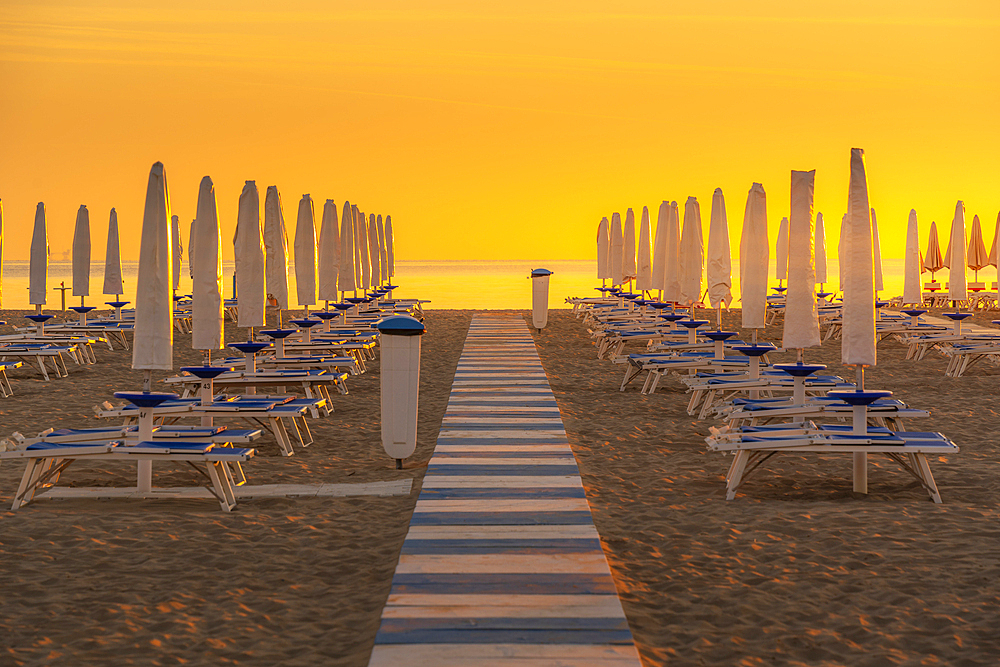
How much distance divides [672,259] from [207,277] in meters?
9.58

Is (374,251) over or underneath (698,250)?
over

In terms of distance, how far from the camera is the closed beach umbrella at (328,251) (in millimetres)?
16172

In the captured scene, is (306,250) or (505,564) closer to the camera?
(505,564)

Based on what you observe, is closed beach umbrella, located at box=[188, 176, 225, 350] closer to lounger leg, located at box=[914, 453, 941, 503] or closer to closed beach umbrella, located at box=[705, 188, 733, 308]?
lounger leg, located at box=[914, 453, 941, 503]

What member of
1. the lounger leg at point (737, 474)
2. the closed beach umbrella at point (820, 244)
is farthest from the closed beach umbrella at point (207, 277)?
the closed beach umbrella at point (820, 244)

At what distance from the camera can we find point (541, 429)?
846 cm

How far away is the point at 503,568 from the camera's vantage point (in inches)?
183

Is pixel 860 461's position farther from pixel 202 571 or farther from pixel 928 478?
pixel 202 571

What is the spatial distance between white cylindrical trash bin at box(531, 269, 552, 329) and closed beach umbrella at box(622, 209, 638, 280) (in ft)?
12.3

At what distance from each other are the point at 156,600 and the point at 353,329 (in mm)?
10788

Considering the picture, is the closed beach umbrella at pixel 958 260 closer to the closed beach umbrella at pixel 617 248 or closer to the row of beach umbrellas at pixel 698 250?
the row of beach umbrellas at pixel 698 250

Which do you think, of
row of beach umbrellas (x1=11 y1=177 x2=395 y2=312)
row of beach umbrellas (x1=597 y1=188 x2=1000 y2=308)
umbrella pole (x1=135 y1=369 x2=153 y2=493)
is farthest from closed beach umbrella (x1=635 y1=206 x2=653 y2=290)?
umbrella pole (x1=135 y1=369 x2=153 y2=493)

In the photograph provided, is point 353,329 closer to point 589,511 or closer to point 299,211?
point 299,211

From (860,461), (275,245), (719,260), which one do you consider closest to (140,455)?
(860,461)
